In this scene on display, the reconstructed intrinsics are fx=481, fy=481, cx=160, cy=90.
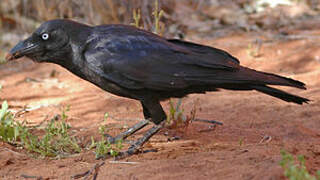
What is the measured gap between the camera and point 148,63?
3.48 m

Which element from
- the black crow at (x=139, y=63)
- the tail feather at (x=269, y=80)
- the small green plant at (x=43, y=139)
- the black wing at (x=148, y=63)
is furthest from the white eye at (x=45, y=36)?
the tail feather at (x=269, y=80)

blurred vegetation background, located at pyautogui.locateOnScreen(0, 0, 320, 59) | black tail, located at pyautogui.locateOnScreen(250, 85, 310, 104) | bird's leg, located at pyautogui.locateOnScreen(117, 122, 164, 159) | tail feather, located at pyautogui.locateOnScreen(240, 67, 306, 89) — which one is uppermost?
blurred vegetation background, located at pyautogui.locateOnScreen(0, 0, 320, 59)

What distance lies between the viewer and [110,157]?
3602 millimetres

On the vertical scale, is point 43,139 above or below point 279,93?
below

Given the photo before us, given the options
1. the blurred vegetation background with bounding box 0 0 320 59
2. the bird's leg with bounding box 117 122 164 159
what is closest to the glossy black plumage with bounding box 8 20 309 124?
the bird's leg with bounding box 117 122 164 159

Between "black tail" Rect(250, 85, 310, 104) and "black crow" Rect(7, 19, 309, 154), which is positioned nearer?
"black crow" Rect(7, 19, 309, 154)

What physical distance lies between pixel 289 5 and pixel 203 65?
625 centimetres

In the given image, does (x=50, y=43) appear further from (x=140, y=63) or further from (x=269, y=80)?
(x=269, y=80)

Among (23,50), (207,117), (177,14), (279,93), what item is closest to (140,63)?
(23,50)

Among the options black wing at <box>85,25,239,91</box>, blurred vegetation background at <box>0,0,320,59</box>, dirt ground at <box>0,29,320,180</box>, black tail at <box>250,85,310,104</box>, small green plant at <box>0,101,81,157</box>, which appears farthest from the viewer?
blurred vegetation background at <box>0,0,320,59</box>

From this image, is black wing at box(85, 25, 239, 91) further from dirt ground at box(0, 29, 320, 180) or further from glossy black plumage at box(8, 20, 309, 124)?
dirt ground at box(0, 29, 320, 180)

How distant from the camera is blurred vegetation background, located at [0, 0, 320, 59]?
7953 millimetres

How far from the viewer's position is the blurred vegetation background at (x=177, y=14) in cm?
795

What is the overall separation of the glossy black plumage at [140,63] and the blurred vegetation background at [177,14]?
3.83m
